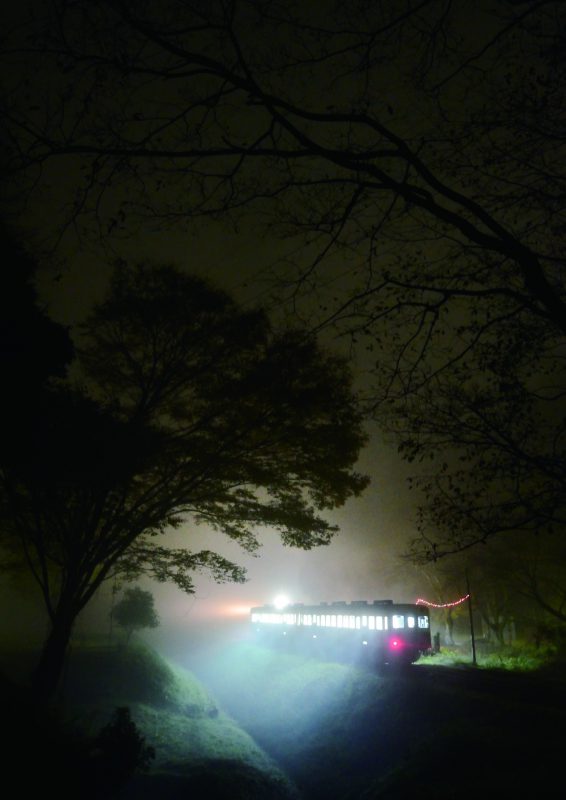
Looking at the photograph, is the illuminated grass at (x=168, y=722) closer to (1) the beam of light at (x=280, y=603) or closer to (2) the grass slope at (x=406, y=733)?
(2) the grass slope at (x=406, y=733)

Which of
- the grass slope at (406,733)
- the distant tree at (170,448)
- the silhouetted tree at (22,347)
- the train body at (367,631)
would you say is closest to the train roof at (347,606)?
the train body at (367,631)

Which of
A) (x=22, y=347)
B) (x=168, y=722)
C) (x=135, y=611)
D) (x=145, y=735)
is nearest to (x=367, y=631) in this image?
(x=168, y=722)

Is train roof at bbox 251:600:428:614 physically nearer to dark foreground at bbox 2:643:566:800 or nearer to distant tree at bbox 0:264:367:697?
dark foreground at bbox 2:643:566:800

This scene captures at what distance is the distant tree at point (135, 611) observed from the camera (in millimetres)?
28953

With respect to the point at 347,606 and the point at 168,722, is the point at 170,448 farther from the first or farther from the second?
the point at 347,606

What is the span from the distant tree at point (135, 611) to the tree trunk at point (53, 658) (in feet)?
71.9

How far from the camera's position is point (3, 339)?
6.37 meters

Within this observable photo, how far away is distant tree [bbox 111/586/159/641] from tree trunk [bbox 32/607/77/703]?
21.9 m

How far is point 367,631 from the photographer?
22.7m

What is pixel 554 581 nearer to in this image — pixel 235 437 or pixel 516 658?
pixel 516 658

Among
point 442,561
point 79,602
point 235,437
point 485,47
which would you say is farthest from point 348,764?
point 442,561

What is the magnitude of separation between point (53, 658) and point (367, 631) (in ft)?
57.2

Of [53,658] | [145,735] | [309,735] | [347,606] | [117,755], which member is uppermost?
[347,606]

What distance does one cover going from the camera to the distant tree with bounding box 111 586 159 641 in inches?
1140
